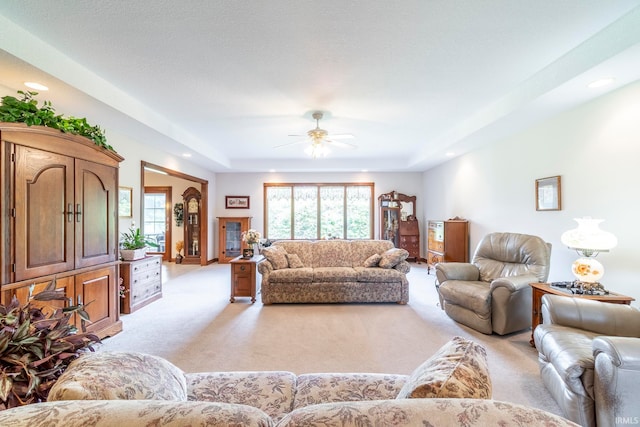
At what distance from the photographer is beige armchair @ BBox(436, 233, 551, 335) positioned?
2938mm

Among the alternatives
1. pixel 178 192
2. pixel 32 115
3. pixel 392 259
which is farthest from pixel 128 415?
pixel 178 192

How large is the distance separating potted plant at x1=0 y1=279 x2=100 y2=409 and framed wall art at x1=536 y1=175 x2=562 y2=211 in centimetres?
445

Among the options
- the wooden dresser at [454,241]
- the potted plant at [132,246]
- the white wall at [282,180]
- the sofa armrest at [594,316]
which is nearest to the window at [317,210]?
the white wall at [282,180]

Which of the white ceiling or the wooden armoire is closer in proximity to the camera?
the white ceiling

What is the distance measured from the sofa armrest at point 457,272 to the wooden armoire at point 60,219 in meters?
3.73

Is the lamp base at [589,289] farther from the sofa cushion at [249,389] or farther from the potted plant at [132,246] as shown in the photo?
the potted plant at [132,246]

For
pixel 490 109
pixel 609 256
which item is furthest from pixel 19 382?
pixel 490 109

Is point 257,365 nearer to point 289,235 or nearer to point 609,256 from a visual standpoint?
point 609,256

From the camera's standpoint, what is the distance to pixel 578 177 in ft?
10.3

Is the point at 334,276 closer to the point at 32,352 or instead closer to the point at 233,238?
the point at 32,352

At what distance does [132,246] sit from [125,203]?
0.81 meters

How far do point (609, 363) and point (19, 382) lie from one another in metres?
2.58

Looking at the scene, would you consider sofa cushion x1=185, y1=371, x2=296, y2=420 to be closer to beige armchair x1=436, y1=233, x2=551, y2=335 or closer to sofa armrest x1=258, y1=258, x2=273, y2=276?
beige armchair x1=436, y1=233, x2=551, y2=335

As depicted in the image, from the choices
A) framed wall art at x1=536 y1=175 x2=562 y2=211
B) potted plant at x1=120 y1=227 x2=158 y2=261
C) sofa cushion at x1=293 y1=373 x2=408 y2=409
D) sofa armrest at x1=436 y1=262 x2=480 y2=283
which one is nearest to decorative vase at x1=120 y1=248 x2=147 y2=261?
potted plant at x1=120 y1=227 x2=158 y2=261
